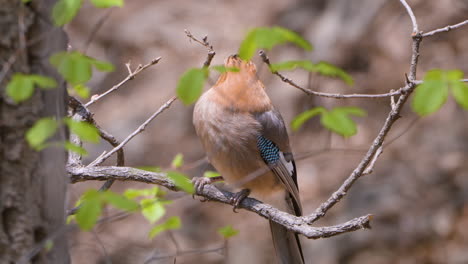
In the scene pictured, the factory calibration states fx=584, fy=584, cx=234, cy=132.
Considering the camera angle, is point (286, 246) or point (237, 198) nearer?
point (237, 198)

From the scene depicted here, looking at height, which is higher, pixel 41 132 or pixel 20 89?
pixel 20 89

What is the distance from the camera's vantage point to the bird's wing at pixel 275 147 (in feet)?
10.5

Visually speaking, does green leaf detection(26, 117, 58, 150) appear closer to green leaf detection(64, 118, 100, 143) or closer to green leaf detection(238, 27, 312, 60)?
green leaf detection(64, 118, 100, 143)

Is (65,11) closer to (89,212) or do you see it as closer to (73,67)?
(73,67)

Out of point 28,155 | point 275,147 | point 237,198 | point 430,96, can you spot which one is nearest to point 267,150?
point 275,147

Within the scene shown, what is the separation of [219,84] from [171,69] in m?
4.24

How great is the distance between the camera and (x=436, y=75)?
1.53 metres

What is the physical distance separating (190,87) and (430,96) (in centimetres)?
60

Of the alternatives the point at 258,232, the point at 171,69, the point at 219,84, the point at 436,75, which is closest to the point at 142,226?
the point at 258,232

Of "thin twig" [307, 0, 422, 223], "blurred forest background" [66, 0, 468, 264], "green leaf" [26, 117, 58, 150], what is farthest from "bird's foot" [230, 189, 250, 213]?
"blurred forest background" [66, 0, 468, 264]

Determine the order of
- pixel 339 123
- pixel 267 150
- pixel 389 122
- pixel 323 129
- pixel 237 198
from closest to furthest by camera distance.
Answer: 1. pixel 339 123
2. pixel 389 122
3. pixel 237 198
4. pixel 267 150
5. pixel 323 129

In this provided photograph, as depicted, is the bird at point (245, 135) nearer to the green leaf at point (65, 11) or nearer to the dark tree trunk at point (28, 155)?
the dark tree trunk at point (28, 155)

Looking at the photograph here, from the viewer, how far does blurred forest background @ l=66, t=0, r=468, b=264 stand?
546 cm

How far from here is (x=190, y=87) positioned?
4.76 ft
